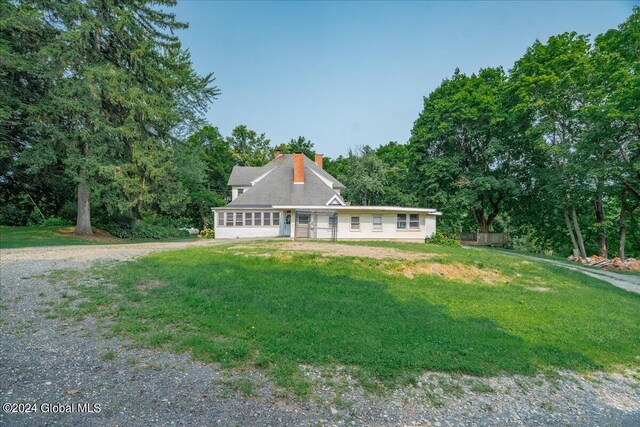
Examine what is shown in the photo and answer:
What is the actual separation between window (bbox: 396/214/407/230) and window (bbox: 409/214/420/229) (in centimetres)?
40

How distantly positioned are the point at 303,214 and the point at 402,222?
733 centimetres

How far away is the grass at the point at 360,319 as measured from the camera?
15.6ft

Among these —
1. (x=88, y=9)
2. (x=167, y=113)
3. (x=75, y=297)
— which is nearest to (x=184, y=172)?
(x=167, y=113)

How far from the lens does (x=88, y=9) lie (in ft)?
62.5

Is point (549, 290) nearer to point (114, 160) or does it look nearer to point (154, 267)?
point (154, 267)

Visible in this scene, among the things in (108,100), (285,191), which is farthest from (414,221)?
(108,100)

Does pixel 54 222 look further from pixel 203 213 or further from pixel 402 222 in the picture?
pixel 402 222

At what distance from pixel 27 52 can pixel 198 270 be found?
20.9 meters

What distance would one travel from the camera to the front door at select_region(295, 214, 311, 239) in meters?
22.6

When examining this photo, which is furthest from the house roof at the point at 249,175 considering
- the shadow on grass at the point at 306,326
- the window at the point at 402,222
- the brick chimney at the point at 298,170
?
the shadow on grass at the point at 306,326

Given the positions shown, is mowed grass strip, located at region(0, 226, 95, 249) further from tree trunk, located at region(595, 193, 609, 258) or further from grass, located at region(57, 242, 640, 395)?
tree trunk, located at region(595, 193, 609, 258)

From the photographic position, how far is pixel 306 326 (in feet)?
18.8

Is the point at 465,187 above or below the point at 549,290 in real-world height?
above

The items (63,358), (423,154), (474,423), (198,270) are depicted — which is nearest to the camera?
(474,423)
